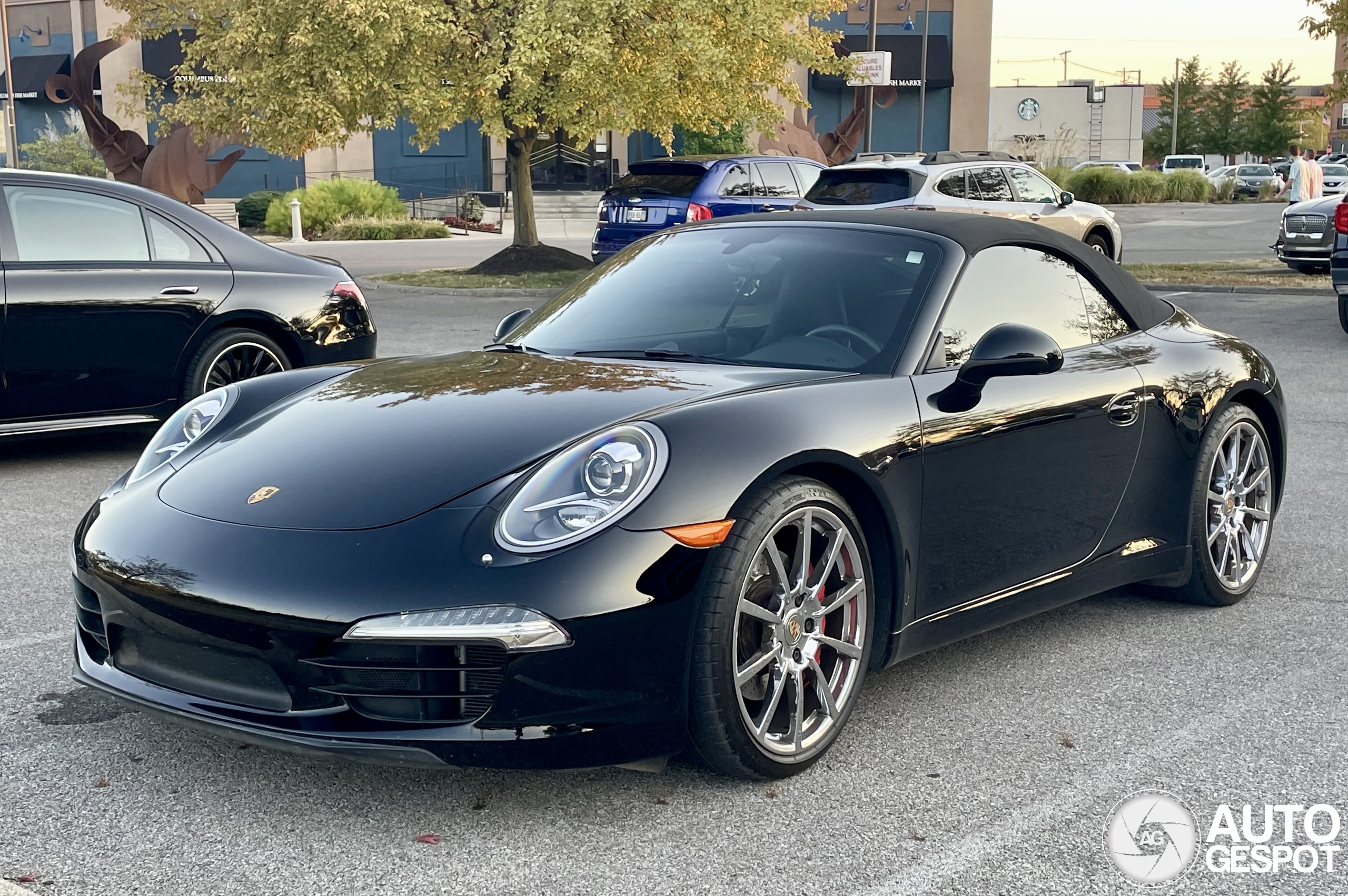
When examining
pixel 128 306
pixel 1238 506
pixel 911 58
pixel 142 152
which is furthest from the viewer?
pixel 911 58

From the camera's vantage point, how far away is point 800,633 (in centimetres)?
356

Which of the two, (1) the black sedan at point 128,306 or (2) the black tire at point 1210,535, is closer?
(2) the black tire at point 1210,535

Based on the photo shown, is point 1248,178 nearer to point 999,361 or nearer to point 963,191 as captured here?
point 963,191

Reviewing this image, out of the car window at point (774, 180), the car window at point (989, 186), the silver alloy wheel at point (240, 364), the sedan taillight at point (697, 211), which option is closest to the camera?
the silver alloy wheel at point (240, 364)

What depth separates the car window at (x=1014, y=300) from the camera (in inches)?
167

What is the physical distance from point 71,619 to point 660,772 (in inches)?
90.3

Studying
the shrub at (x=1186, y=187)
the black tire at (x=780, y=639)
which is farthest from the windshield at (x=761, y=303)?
the shrub at (x=1186, y=187)

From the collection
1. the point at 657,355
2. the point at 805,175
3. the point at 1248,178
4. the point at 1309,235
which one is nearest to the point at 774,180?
the point at 805,175

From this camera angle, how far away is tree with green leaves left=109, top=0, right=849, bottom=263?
1917 cm

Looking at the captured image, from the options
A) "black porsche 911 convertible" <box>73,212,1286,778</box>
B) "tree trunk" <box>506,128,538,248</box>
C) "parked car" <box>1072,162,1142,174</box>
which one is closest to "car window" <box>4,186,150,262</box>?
"black porsche 911 convertible" <box>73,212,1286,778</box>

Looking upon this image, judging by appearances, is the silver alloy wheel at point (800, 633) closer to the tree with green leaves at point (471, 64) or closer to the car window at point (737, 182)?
the car window at point (737, 182)

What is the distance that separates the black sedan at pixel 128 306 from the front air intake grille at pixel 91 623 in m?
3.92

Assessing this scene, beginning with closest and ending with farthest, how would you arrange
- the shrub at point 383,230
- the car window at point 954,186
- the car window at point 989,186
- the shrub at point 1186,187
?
1. the car window at point 954,186
2. the car window at point 989,186
3. the shrub at point 383,230
4. the shrub at point 1186,187

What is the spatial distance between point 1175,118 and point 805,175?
69586mm
